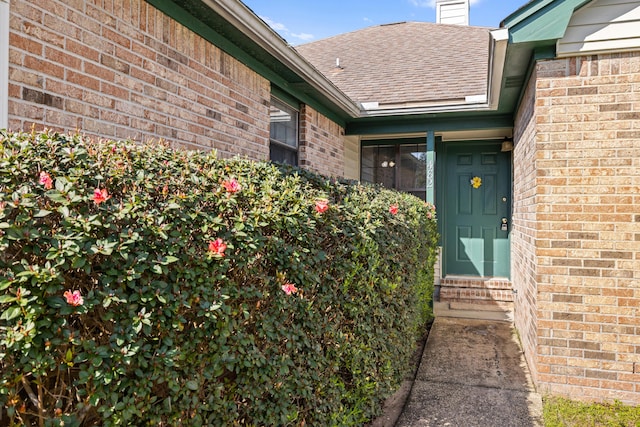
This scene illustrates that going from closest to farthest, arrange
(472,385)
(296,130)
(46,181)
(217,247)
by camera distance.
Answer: (46,181), (217,247), (472,385), (296,130)

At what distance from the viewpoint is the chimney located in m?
11.4

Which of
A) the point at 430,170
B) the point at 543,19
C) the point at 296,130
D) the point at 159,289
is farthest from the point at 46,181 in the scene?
the point at 430,170

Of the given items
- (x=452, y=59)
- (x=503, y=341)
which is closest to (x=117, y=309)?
(x=503, y=341)

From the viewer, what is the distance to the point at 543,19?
3760 mm

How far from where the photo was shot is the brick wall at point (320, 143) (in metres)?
5.79

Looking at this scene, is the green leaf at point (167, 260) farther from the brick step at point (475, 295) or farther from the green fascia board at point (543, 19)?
the brick step at point (475, 295)

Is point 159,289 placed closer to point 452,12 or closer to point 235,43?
point 235,43

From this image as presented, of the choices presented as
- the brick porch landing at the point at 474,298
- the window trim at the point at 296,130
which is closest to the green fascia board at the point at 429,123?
the window trim at the point at 296,130

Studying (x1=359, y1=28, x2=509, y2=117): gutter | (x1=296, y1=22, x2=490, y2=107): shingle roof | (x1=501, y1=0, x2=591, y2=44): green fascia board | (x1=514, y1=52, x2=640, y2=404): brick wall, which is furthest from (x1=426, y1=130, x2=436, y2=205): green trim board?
(x1=501, y1=0, x2=591, y2=44): green fascia board

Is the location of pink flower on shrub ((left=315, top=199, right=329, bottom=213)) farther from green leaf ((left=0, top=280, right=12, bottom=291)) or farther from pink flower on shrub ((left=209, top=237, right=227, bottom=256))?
green leaf ((left=0, top=280, right=12, bottom=291))

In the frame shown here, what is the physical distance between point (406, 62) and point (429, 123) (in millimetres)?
2229

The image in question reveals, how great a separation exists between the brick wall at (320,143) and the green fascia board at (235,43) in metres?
0.21

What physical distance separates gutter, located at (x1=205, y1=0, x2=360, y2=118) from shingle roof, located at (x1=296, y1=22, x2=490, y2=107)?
6.30ft

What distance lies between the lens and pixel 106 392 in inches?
51.0
